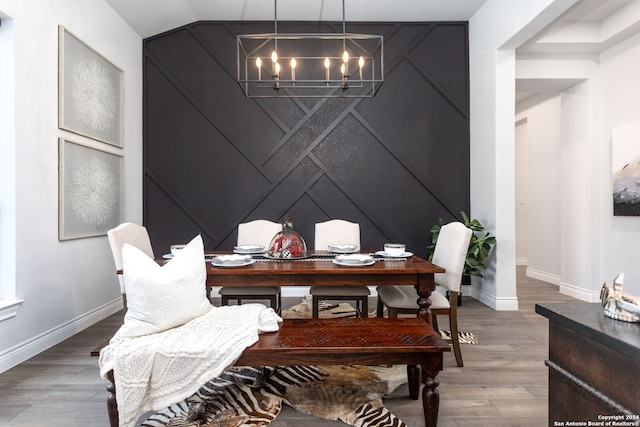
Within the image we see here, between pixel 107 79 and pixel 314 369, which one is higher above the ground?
pixel 107 79

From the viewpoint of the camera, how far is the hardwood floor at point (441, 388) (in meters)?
1.81

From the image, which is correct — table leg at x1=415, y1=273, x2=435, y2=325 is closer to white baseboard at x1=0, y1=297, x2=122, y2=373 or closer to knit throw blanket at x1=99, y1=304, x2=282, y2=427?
knit throw blanket at x1=99, y1=304, x2=282, y2=427

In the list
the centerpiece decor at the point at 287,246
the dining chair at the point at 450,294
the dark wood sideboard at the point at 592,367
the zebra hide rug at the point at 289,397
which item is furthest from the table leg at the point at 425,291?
the dark wood sideboard at the point at 592,367

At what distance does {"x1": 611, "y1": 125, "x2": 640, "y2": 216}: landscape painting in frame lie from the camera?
11.9 ft

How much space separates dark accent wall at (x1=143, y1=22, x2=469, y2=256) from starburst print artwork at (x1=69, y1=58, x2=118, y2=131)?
67 cm

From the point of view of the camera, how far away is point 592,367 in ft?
3.08

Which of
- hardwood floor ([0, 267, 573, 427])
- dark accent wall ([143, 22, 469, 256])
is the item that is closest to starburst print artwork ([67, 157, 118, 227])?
dark accent wall ([143, 22, 469, 256])

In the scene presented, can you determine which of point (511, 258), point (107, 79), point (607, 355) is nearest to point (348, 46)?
→ point (107, 79)

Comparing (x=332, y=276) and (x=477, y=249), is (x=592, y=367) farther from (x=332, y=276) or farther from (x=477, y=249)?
(x=477, y=249)

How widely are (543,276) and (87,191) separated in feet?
19.0

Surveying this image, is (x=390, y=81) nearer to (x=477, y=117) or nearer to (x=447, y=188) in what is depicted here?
(x=477, y=117)

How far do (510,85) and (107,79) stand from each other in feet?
13.2

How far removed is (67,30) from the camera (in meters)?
3.02

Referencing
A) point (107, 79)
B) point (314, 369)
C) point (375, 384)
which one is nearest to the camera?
point (375, 384)
